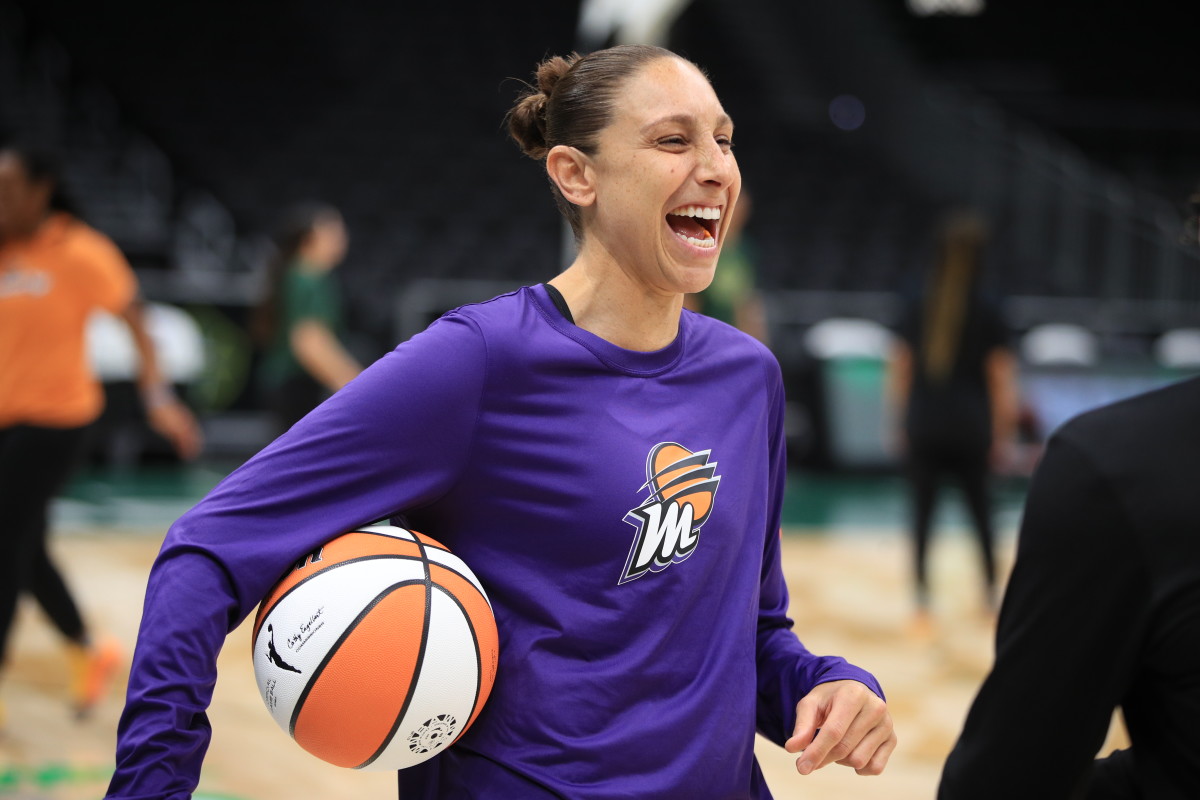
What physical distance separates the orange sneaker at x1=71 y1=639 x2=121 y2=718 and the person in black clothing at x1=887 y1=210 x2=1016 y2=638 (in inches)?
147

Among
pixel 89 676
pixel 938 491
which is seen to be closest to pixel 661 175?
pixel 89 676

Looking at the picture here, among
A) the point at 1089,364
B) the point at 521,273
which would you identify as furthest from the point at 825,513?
the point at 521,273

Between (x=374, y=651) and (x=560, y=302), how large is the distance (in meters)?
0.58

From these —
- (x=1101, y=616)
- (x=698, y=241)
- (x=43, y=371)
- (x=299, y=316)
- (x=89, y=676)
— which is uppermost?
(x=698, y=241)

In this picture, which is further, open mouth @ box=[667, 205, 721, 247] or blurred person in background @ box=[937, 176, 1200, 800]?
open mouth @ box=[667, 205, 721, 247]

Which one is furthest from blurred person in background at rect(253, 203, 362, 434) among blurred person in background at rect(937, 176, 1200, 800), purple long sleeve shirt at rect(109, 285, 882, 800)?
blurred person in background at rect(937, 176, 1200, 800)

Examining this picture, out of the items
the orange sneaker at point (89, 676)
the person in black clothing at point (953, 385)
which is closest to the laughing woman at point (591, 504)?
the orange sneaker at point (89, 676)

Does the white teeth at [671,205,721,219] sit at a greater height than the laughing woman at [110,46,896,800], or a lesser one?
greater

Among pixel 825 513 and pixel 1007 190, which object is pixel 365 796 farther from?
pixel 1007 190

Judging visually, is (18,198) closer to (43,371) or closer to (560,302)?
(43,371)

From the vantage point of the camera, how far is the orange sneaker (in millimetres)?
5074

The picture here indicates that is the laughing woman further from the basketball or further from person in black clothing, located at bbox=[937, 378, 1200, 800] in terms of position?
person in black clothing, located at bbox=[937, 378, 1200, 800]

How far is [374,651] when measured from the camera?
174cm

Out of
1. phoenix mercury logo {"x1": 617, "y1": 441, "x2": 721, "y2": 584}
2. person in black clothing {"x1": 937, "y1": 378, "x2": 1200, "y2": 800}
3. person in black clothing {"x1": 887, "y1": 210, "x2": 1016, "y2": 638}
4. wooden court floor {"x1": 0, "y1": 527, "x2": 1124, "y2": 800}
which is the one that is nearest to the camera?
person in black clothing {"x1": 937, "y1": 378, "x2": 1200, "y2": 800}
